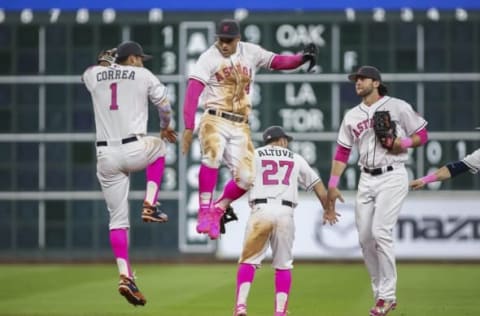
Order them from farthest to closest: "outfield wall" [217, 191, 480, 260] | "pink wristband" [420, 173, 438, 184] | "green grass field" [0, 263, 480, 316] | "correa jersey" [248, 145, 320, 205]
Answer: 1. "outfield wall" [217, 191, 480, 260]
2. "green grass field" [0, 263, 480, 316]
3. "pink wristband" [420, 173, 438, 184]
4. "correa jersey" [248, 145, 320, 205]

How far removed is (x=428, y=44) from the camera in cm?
1938

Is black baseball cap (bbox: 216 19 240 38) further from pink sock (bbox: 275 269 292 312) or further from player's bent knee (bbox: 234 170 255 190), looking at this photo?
pink sock (bbox: 275 269 292 312)

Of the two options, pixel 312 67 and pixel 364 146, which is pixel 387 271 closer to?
pixel 364 146

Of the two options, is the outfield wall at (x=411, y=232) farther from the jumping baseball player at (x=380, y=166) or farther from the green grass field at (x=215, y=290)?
the jumping baseball player at (x=380, y=166)

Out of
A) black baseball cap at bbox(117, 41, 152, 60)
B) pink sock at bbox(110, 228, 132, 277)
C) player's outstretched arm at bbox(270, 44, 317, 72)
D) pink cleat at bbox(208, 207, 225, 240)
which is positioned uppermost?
black baseball cap at bbox(117, 41, 152, 60)

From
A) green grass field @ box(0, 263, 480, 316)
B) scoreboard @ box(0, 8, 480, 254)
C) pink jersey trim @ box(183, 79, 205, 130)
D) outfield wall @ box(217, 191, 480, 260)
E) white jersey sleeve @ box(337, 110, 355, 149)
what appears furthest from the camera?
outfield wall @ box(217, 191, 480, 260)

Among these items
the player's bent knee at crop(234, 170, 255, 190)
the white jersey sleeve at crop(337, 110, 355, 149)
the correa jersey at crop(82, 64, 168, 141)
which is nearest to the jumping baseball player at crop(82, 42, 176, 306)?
the correa jersey at crop(82, 64, 168, 141)

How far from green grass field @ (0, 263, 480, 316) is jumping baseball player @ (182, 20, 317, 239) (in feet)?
5.79

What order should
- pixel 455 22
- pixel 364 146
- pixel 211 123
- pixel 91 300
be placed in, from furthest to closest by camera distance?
pixel 455 22
pixel 91 300
pixel 364 146
pixel 211 123

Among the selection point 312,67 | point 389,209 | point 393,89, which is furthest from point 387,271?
point 393,89

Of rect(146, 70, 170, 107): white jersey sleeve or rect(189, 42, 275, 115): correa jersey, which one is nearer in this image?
rect(189, 42, 275, 115): correa jersey

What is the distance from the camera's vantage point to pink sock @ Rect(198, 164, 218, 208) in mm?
10938

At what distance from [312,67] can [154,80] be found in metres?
1.31

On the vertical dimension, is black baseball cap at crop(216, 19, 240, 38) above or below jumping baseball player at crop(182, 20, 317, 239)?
above
